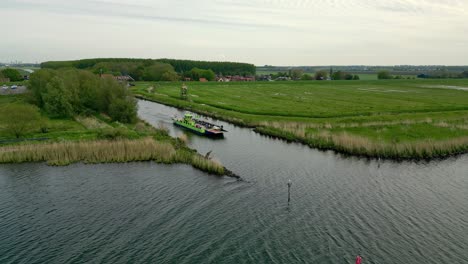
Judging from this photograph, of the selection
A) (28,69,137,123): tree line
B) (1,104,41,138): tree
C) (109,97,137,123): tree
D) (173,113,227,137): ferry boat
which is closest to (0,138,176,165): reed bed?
(1,104,41,138): tree

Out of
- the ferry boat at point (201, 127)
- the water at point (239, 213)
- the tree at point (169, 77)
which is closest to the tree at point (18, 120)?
the water at point (239, 213)

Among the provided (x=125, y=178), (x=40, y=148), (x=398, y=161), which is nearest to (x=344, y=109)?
(x=398, y=161)

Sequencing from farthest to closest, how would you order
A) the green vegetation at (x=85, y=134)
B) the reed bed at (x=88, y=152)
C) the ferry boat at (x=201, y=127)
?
1. the ferry boat at (x=201, y=127)
2. the green vegetation at (x=85, y=134)
3. the reed bed at (x=88, y=152)

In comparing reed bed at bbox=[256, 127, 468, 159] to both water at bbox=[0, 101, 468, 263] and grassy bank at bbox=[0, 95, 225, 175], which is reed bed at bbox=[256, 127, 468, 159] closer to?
water at bbox=[0, 101, 468, 263]

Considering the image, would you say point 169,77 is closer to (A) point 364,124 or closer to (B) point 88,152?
(A) point 364,124

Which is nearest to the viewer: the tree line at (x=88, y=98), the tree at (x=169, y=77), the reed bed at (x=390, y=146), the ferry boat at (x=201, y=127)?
the reed bed at (x=390, y=146)

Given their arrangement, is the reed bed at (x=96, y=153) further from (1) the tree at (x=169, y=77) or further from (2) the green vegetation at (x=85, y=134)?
(1) the tree at (x=169, y=77)

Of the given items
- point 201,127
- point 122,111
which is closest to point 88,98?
point 122,111

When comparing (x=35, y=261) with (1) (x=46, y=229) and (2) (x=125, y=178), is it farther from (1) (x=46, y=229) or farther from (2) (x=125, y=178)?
(2) (x=125, y=178)
